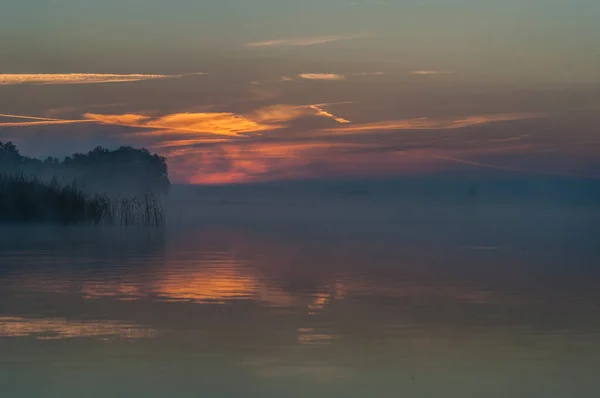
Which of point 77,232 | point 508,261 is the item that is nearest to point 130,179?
point 77,232

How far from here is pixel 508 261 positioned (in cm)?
2864

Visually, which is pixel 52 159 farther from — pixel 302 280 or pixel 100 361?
pixel 100 361

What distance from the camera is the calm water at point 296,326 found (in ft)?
37.6

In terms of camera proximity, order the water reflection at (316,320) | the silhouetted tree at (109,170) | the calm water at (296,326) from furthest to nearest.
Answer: the silhouetted tree at (109,170)
the water reflection at (316,320)
the calm water at (296,326)

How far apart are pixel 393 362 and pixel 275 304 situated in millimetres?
5654

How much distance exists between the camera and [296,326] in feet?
49.9

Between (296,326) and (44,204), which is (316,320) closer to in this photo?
(296,326)

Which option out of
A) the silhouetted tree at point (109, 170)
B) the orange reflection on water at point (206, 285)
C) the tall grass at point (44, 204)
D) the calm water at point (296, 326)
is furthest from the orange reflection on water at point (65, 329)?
the silhouetted tree at point (109, 170)

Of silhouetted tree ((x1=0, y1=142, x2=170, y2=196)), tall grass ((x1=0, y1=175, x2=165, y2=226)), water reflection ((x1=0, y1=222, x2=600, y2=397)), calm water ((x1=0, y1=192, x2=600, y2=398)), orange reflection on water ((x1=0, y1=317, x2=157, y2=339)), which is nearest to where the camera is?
calm water ((x1=0, y1=192, x2=600, y2=398))

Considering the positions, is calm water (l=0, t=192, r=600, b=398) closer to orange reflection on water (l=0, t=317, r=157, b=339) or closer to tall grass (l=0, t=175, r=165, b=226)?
orange reflection on water (l=0, t=317, r=157, b=339)

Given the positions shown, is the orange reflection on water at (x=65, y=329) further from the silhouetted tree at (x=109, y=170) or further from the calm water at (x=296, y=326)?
the silhouetted tree at (x=109, y=170)

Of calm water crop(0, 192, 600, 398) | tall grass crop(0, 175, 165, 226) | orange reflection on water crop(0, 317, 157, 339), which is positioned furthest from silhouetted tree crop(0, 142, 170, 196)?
orange reflection on water crop(0, 317, 157, 339)

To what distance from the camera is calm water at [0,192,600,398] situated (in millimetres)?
11461

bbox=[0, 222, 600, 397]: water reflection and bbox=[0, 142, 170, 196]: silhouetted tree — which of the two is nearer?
bbox=[0, 222, 600, 397]: water reflection
